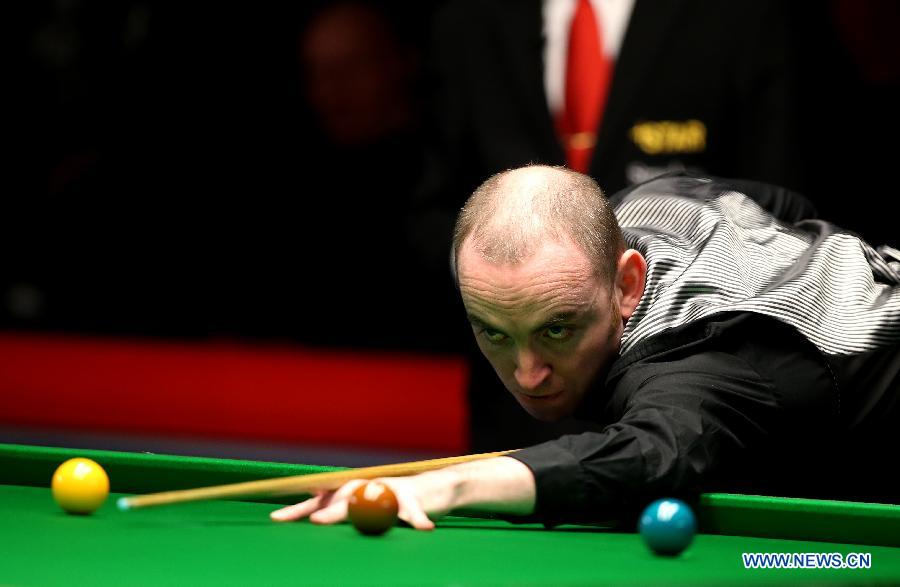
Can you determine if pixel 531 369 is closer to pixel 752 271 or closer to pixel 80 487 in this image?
pixel 752 271

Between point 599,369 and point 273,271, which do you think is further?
point 273,271

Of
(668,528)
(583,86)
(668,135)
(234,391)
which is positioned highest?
(583,86)

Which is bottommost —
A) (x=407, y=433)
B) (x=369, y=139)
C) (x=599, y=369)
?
(x=407, y=433)

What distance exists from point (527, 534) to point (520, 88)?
2.09 m

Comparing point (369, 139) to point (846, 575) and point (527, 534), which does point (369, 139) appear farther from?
point (846, 575)

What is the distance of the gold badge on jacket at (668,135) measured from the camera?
3998 mm

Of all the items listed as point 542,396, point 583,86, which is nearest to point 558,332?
point 542,396

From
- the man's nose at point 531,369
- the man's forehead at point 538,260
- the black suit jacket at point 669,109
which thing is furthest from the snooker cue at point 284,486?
the black suit jacket at point 669,109

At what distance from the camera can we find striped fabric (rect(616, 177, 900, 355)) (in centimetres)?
271

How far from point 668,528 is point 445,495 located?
0.36 metres

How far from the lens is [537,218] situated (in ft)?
8.70

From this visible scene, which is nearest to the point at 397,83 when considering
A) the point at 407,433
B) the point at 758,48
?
the point at 407,433

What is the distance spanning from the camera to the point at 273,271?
592 centimetres

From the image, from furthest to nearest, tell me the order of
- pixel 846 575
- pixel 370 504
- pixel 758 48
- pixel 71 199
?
pixel 71 199, pixel 758 48, pixel 370 504, pixel 846 575
